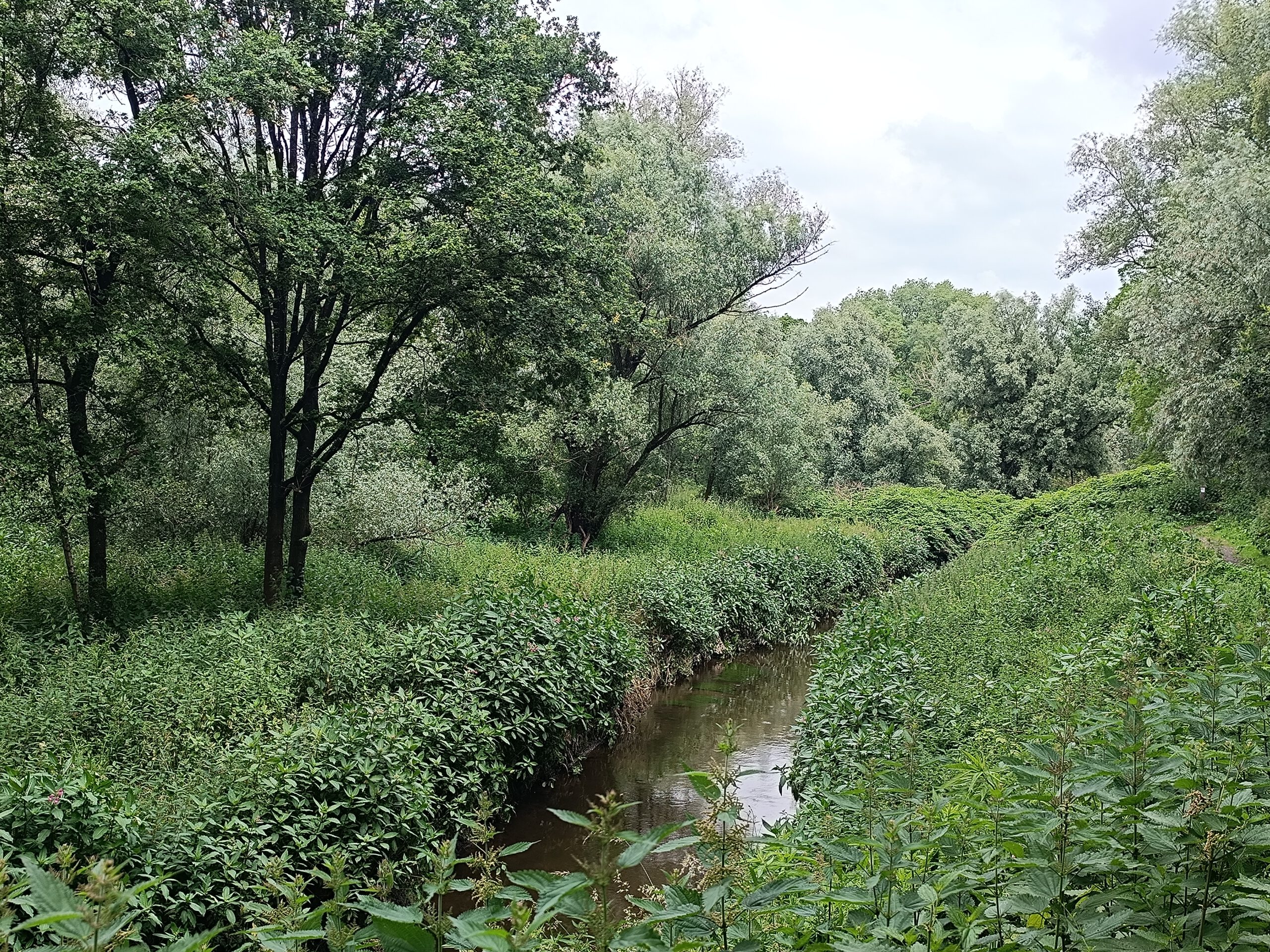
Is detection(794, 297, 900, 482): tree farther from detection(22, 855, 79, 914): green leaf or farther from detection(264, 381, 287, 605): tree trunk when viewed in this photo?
detection(22, 855, 79, 914): green leaf

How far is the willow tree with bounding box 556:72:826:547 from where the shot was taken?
18.3m

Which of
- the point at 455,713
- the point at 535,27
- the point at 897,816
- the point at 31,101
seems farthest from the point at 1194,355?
the point at 31,101

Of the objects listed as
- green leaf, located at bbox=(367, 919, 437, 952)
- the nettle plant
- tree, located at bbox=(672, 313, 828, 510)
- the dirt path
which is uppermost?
tree, located at bbox=(672, 313, 828, 510)

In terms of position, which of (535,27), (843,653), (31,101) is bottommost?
(843,653)

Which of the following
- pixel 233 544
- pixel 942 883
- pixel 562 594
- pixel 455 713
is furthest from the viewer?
pixel 233 544

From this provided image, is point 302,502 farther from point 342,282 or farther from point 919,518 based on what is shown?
point 919,518

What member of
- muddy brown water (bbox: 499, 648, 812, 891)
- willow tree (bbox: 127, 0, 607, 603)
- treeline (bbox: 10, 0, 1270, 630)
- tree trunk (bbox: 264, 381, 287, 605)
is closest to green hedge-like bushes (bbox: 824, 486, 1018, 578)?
treeline (bbox: 10, 0, 1270, 630)

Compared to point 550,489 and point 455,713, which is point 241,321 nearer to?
point 550,489

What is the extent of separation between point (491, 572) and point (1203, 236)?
15.6 m

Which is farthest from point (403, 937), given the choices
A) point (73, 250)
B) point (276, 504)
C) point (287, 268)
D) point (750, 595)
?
point (750, 595)

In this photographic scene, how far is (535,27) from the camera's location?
1205 cm

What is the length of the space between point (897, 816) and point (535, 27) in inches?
463

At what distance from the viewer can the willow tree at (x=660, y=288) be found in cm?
1834

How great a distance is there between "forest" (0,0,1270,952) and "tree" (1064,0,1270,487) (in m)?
0.17
